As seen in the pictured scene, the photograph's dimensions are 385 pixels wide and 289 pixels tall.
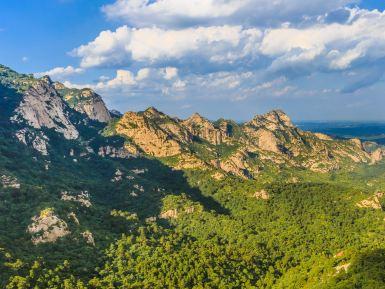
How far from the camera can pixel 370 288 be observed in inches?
7190

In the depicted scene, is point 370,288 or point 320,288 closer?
point 370,288

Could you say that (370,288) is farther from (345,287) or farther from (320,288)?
(320,288)

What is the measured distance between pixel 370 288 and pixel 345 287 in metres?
10.1

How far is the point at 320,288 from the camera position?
655 feet

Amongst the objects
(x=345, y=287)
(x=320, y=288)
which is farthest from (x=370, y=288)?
(x=320, y=288)

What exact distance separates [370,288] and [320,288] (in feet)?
75.7
